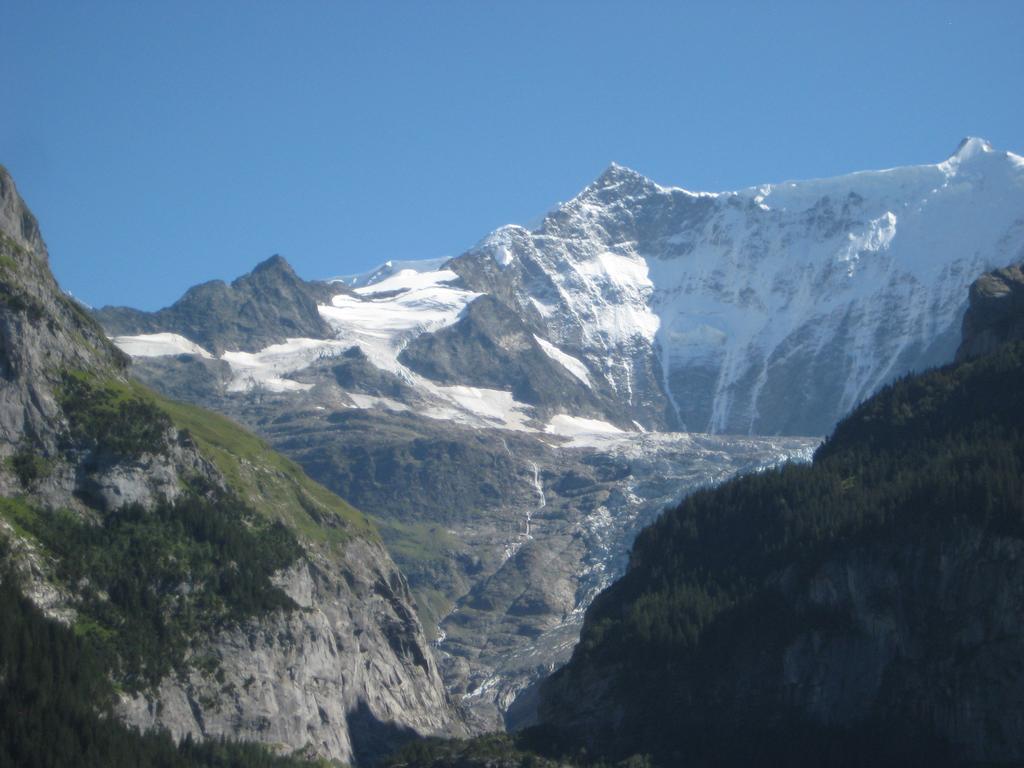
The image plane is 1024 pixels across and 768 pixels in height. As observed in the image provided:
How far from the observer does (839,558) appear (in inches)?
7023

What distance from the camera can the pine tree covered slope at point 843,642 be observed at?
163000 millimetres

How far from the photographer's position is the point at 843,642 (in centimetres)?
17400

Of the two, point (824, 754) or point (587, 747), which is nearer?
point (824, 754)

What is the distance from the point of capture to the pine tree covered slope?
535 feet

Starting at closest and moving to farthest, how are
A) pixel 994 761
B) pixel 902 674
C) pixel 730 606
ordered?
pixel 994 761, pixel 902 674, pixel 730 606

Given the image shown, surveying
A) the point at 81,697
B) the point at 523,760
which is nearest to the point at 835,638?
the point at 523,760

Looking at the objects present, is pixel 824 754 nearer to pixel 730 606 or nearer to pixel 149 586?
pixel 730 606

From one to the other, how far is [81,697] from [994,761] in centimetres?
8118

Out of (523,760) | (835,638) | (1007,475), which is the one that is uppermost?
(1007,475)

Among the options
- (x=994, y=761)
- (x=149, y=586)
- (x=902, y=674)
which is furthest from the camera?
(x=149, y=586)

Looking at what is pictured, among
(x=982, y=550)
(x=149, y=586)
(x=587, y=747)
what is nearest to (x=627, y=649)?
(x=587, y=747)

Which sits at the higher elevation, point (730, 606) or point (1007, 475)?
point (1007, 475)

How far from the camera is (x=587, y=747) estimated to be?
178250mm

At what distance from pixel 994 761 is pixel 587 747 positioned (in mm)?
40677
